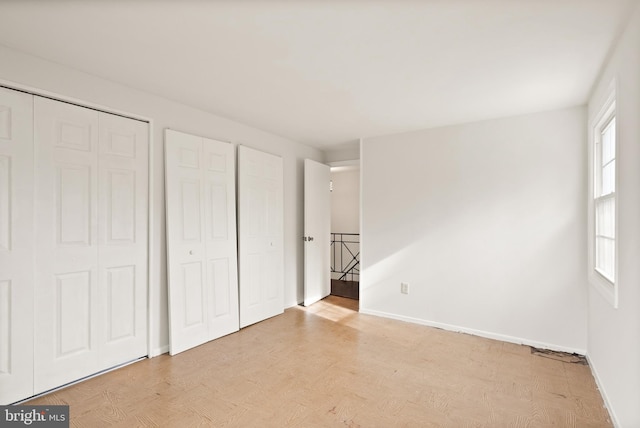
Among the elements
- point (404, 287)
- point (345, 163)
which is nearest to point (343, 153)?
point (345, 163)

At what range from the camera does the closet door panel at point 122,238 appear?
254 centimetres

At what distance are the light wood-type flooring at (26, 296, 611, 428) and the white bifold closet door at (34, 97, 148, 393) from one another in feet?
0.82

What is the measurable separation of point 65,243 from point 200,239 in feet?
3.60

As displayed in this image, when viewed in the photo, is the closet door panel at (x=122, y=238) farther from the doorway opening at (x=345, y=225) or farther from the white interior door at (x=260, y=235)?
the doorway opening at (x=345, y=225)

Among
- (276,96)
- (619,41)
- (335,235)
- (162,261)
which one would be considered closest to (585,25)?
(619,41)

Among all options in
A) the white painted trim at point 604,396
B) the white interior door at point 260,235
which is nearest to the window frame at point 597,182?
the white painted trim at point 604,396

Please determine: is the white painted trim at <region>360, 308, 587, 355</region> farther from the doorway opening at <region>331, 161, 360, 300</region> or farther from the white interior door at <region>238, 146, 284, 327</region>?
the doorway opening at <region>331, 161, 360, 300</region>

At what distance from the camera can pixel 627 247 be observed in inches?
68.5

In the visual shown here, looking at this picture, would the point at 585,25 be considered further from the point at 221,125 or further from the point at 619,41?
the point at 221,125

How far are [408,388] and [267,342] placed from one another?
148 centimetres

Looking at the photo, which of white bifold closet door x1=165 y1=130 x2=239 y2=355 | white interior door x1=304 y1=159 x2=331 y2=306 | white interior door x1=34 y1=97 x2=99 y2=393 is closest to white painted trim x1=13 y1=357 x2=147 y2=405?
white interior door x1=34 y1=97 x2=99 y2=393

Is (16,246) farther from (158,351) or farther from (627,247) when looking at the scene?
(627,247)

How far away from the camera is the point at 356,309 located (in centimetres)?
446

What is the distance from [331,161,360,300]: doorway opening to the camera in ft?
23.1
